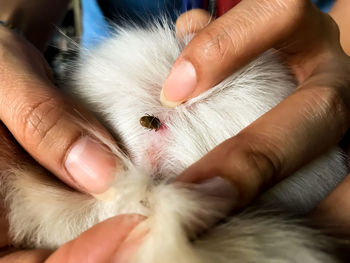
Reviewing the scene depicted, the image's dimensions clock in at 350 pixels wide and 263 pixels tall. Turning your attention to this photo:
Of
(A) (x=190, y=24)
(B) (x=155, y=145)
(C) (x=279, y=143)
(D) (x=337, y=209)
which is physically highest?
(A) (x=190, y=24)

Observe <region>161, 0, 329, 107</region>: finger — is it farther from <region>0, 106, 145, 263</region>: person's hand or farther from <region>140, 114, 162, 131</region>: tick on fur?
<region>0, 106, 145, 263</region>: person's hand

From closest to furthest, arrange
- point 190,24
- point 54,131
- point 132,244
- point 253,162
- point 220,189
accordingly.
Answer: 1. point 132,244
2. point 220,189
3. point 253,162
4. point 54,131
5. point 190,24

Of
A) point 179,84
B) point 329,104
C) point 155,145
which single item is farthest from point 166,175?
point 329,104

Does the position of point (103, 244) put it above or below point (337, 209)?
above

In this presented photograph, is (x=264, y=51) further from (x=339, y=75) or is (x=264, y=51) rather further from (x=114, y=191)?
(x=114, y=191)

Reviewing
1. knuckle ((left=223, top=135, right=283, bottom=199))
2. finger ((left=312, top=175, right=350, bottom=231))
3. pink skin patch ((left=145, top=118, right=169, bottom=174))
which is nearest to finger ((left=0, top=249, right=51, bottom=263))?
pink skin patch ((left=145, top=118, right=169, bottom=174))

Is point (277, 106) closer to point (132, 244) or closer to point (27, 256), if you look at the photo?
point (132, 244)

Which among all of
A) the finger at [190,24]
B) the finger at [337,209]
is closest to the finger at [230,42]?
the finger at [190,24]
